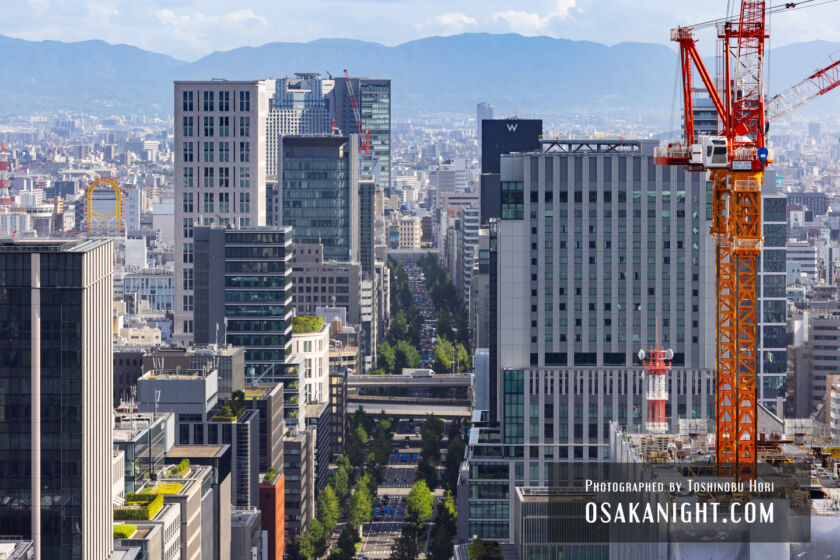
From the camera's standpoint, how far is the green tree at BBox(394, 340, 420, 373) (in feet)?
478

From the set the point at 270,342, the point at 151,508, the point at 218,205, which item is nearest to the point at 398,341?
the point at 218,205

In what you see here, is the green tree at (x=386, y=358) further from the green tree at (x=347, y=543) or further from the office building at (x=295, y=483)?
the green tree at (x=347, y=543)

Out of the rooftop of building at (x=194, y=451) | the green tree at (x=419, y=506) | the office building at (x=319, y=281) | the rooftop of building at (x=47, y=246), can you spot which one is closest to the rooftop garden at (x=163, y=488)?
the rooftop of building at (x=194, y=451)

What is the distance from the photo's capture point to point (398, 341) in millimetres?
153500

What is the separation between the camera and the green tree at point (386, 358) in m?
143

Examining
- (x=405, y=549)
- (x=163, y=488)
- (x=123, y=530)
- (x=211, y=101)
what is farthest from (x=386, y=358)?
(x=123, y=530)

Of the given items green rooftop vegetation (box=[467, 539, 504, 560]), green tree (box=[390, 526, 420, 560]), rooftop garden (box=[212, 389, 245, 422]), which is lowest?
green tree (box=[390, 526, 420, 560])

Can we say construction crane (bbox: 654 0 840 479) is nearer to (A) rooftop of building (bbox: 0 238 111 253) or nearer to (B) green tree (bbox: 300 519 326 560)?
(A) rooftop of building (bbox: 0 238 111 253)

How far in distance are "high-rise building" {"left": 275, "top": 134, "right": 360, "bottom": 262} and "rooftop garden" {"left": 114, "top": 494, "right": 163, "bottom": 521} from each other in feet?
266

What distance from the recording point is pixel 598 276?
2591 inches

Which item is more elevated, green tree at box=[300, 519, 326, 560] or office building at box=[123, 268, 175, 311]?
office building at box=[123, 268, 175, 311]

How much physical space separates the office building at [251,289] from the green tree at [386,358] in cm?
4855

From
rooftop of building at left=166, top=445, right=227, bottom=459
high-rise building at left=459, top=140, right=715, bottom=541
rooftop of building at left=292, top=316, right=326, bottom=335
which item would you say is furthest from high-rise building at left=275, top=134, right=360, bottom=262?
high-rise building at left=459, top=140, right=715, bottom=541

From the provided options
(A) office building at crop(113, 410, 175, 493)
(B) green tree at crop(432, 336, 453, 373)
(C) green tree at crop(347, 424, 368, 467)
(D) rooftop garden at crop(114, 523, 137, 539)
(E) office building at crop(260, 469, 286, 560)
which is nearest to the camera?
(D) rooftop garden at crop(114, 523, 137, 539)
